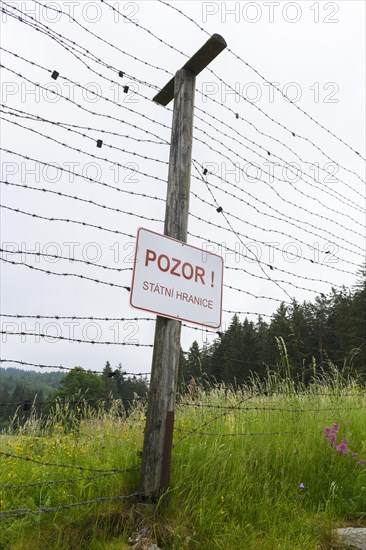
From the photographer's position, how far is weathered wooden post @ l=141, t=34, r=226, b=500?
108 inches

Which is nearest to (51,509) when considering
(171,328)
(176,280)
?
(171,328)

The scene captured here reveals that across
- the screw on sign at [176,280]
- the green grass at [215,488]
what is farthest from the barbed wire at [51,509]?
the screw on sign at [176,280]

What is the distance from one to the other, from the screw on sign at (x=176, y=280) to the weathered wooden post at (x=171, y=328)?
0.12 m

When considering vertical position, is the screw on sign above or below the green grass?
above

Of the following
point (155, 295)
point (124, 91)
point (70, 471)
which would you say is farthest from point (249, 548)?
point (124, 91)

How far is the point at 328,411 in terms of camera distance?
454 cm

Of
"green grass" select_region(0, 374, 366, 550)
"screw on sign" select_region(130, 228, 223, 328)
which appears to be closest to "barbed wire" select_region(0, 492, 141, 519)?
"green grass" select_region(0, 374, 366, 550)

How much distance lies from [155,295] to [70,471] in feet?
4.27

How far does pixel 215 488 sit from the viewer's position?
2.91m

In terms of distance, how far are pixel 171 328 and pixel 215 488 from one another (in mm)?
1067

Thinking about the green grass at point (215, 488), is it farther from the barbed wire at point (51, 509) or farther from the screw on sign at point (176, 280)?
the screw on sign at point (176, 280)

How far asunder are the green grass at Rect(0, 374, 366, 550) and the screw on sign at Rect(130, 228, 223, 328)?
1005 millimetres

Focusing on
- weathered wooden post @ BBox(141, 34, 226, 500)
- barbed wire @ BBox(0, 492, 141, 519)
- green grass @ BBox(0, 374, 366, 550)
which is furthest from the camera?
weathered wooden post @ BBox(141, 34, 226, 500)

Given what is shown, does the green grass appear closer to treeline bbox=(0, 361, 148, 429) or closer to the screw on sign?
treeline bbox=(0, 361, 148, 429)
